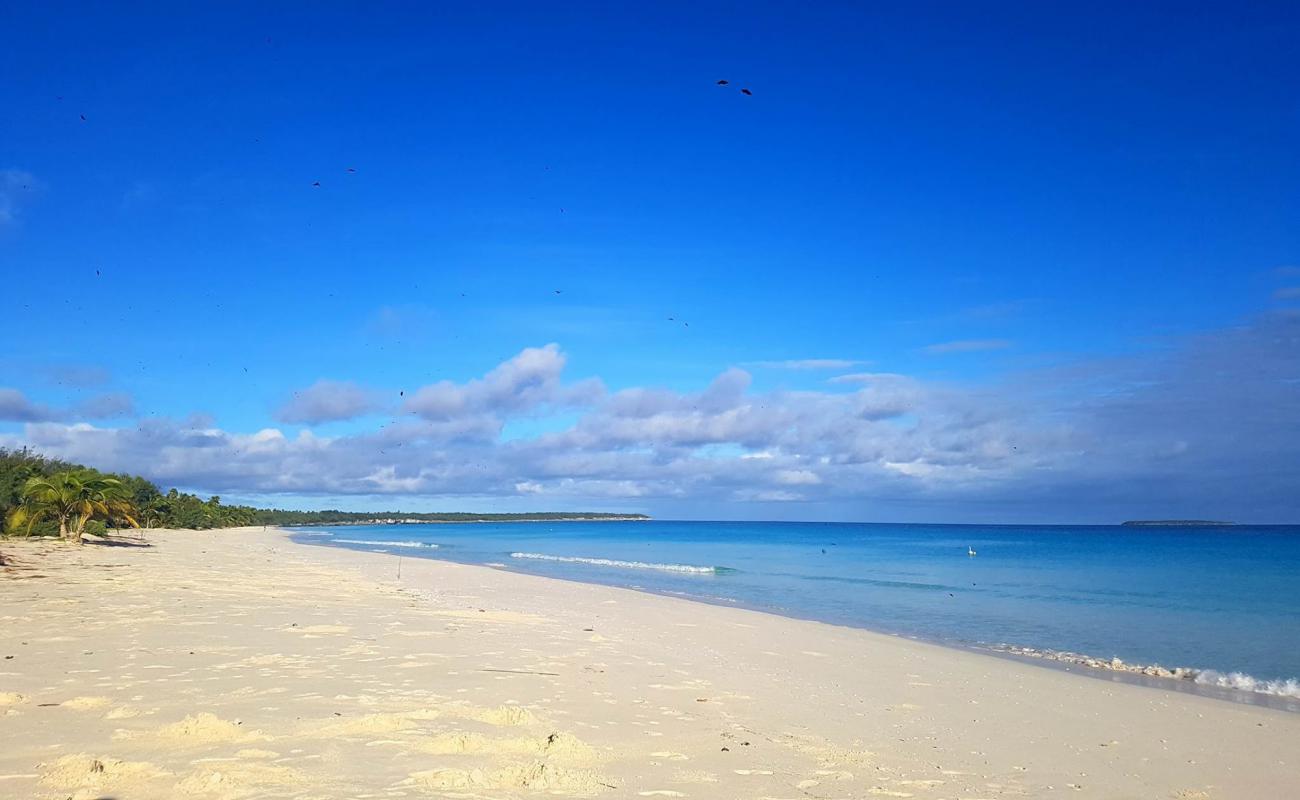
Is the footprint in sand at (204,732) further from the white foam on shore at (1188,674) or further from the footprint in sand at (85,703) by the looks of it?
the white foam on shore at (1188,674)

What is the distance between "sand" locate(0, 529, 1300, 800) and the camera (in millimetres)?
6113

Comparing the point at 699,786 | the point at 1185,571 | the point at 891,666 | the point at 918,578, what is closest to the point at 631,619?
the point at 891,666

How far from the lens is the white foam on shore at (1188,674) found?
13.4 m

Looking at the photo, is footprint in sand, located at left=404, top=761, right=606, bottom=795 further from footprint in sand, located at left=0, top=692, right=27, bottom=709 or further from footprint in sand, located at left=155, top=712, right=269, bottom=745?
footprint in sand, located at left=0, top=692, right=27, bottom=709

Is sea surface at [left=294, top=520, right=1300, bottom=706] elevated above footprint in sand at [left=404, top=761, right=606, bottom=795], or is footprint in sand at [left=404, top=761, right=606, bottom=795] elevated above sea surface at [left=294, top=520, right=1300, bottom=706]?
footprint in sand at [left=404, top=761, right=606, bottom=795]

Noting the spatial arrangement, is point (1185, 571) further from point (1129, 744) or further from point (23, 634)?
point (23, 634)

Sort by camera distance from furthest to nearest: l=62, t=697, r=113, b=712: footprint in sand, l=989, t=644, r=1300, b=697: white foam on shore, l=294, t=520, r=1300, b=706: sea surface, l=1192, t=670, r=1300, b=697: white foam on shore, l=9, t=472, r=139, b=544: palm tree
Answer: l=9, t=472, r=139, b=544: palm tree, l=294, t=520, r=1300, b=706: sea surface, l=989, t=644, r=1300, b=697: white foam on shore, l=1192, t=670, r=1300, b=697: white foam on shore, l=62, t=697, r=113, b=712: footprint in sand

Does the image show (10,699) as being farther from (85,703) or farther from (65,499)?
(65,499)

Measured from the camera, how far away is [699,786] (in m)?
6.13

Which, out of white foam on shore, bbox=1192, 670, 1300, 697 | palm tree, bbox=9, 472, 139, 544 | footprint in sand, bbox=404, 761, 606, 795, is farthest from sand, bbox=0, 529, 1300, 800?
palm tree, bbox=9, 472, 139, 544

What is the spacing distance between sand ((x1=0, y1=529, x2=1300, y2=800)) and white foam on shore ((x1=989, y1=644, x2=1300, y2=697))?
191cm

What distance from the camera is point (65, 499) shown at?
36969 millimetres

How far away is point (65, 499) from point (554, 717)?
39.2m

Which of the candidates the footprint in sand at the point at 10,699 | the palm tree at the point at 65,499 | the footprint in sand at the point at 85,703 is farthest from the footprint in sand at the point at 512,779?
the palm tree at the point at 65,499
